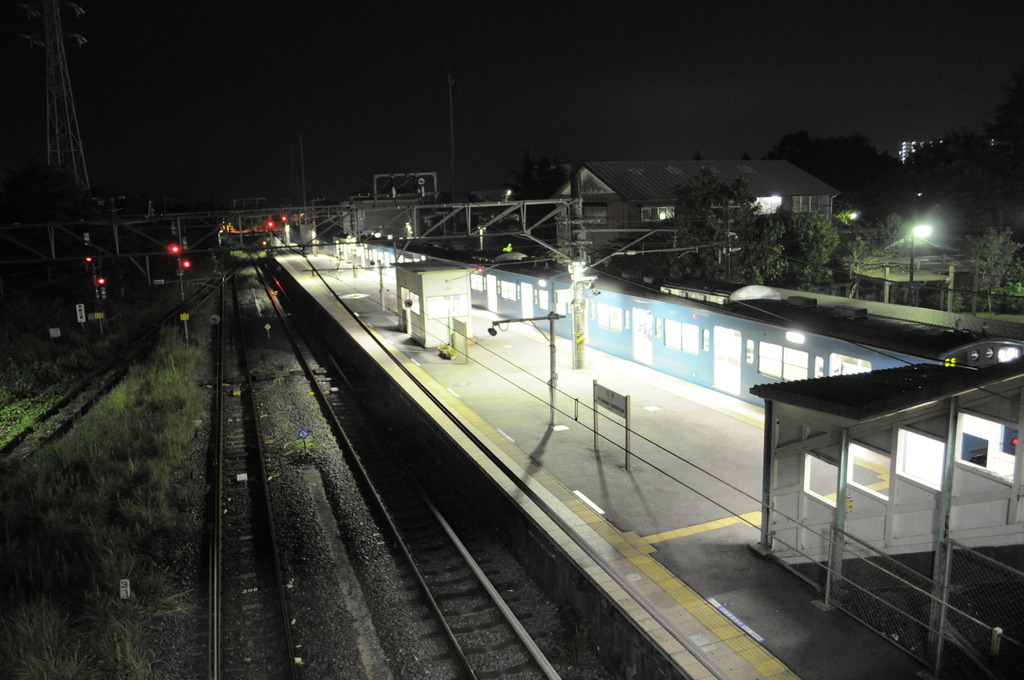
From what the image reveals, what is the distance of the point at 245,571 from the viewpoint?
929 centimetres

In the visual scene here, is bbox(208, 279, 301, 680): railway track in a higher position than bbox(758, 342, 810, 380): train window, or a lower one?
lower

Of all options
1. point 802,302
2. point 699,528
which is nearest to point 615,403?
point 699,528

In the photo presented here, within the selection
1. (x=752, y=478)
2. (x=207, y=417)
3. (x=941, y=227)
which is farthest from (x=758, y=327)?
(x=941, y=227)

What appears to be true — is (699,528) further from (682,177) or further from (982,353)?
(682,177)

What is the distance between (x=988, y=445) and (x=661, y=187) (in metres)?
31.6

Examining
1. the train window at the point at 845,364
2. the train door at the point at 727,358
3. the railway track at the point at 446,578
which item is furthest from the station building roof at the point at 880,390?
the train door at the point at 727,358

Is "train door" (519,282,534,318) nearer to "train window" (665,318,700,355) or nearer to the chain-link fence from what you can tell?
"train window" (665,318,700,355)

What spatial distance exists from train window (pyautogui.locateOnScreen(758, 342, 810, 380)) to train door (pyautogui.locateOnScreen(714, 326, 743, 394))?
64cm

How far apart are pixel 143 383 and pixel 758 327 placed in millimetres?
13662

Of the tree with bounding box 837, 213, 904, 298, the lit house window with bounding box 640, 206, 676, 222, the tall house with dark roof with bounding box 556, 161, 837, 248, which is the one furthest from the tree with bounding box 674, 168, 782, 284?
the lit house window with bounding box 640, 206, 676, 222

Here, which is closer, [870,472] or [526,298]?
[870,472]

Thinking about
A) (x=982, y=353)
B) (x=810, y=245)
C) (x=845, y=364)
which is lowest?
(x=845, y=364)

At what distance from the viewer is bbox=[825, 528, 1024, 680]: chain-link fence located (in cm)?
595

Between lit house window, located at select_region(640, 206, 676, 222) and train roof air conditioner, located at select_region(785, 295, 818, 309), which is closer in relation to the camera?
train roof air conditioner, located at select_region(785, 295, 818, 309)
